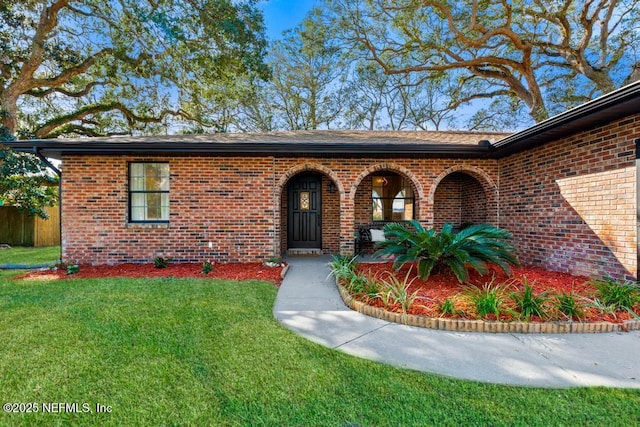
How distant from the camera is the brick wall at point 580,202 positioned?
4.28 metres

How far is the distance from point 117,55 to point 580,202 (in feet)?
47.4

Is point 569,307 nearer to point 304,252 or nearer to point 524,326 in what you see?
point 524,326

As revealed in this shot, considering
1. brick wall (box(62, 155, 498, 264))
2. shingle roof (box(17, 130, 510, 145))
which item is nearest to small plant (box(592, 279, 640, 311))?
shingle roof (box(17, 130, 510, 145))

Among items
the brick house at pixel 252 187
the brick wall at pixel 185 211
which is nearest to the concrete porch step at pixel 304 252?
the brick house at pixel 252 187

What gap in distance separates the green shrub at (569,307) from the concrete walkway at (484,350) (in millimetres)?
274

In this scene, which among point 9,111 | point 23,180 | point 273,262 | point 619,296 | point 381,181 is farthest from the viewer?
point 9,111

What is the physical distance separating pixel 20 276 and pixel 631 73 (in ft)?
67.3

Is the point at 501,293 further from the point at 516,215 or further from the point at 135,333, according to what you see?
the point at 135,333

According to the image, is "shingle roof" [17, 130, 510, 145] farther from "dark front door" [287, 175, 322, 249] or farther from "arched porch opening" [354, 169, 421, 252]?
"dark front door" [287, 175, 322, 249]

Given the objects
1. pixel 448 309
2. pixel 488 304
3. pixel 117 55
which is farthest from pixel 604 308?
pixel 117 55

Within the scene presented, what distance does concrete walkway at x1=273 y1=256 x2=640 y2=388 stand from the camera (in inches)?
91.7

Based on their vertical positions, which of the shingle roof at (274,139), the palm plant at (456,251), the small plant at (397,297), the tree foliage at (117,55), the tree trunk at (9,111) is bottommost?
the small plant at (397,297)

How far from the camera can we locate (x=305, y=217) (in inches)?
324

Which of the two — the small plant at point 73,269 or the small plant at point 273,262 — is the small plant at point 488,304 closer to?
the small plant at point 273,262
